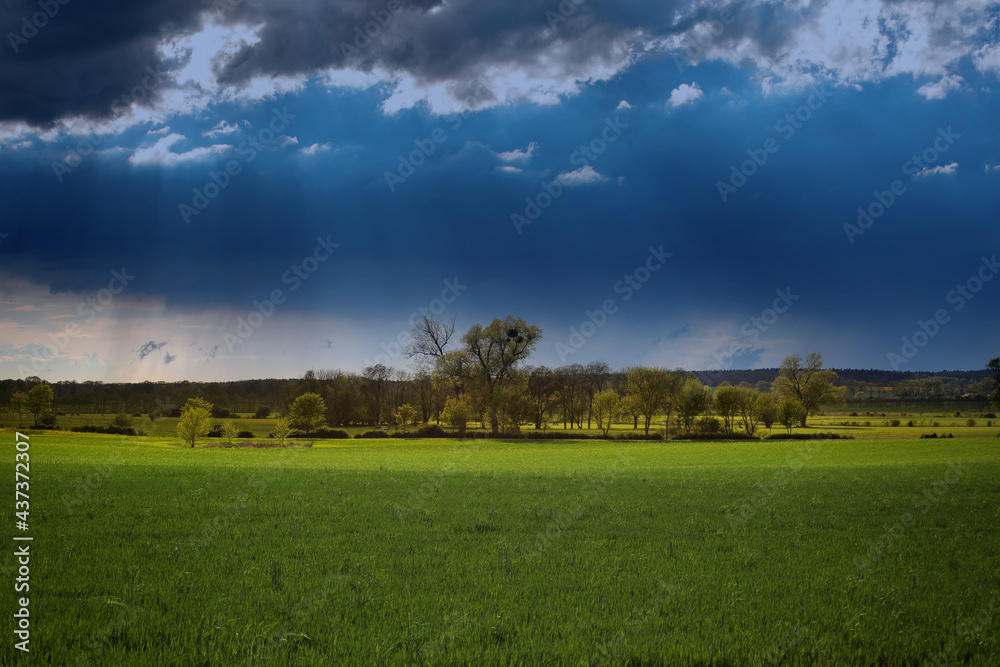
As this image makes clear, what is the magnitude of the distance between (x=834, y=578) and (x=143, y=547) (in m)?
13.9

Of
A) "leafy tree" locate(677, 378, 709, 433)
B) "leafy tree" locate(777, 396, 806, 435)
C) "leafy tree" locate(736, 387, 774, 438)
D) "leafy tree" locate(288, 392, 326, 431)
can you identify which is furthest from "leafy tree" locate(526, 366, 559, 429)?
"leafy tree" locate(777, 396, 806, 435)

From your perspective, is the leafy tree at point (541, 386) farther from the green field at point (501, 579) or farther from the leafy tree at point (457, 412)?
the green field at point (501, 579)

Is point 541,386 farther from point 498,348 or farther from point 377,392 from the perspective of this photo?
point 377,392

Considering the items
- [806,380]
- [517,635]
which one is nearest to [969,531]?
[517,635]

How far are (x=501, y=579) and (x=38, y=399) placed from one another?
310 ft

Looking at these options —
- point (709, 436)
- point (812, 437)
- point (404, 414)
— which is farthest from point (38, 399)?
point (812, 437)

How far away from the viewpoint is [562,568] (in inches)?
398

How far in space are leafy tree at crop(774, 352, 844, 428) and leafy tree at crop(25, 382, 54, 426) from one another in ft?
428

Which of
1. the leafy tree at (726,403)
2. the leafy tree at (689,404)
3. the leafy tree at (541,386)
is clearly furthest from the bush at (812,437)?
the leafy tree at (541,386)

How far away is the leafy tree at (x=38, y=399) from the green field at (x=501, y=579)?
76.6 metres

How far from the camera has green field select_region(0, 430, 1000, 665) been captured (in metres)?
6.76

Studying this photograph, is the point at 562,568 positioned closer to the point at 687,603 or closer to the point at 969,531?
the point at 687,603

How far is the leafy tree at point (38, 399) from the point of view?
74812 millimetres

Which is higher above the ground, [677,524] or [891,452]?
[677,524]
